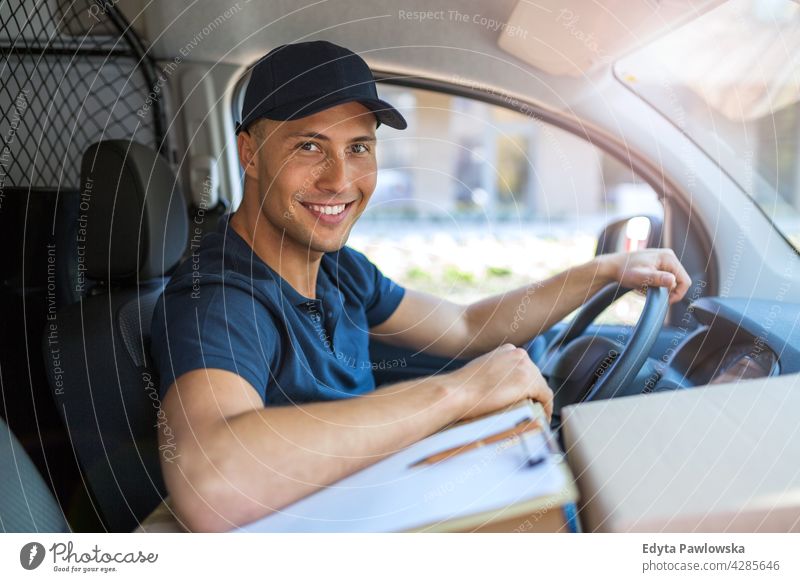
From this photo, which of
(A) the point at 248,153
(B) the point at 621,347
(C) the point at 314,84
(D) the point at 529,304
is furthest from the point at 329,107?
(B) the point at 621,347

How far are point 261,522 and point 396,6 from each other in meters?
0.60

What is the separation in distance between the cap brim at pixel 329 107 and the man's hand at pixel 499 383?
0.30 metres

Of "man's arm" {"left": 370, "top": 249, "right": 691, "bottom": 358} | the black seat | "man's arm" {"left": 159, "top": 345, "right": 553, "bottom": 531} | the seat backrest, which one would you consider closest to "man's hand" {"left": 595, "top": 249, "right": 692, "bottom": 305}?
"man's arm" {"left": 370, "top": 249, "right": 691, "bottom": 358}

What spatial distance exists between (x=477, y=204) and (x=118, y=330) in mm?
490

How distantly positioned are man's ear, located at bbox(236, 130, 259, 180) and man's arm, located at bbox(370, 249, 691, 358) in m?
0.26

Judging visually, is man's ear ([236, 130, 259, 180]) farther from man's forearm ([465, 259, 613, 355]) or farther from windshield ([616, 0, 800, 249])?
windshield ([616, 0, 800, 249])

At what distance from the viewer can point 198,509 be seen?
0.72 m

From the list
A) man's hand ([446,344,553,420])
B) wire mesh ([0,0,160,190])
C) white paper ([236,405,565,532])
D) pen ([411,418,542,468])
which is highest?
wire mesh ([0,0,160,190])

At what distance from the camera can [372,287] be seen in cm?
95

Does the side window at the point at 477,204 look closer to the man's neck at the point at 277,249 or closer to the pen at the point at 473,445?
the man's neck at the point at 277,249

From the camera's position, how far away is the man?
72cm

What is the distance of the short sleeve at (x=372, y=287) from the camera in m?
0.92
